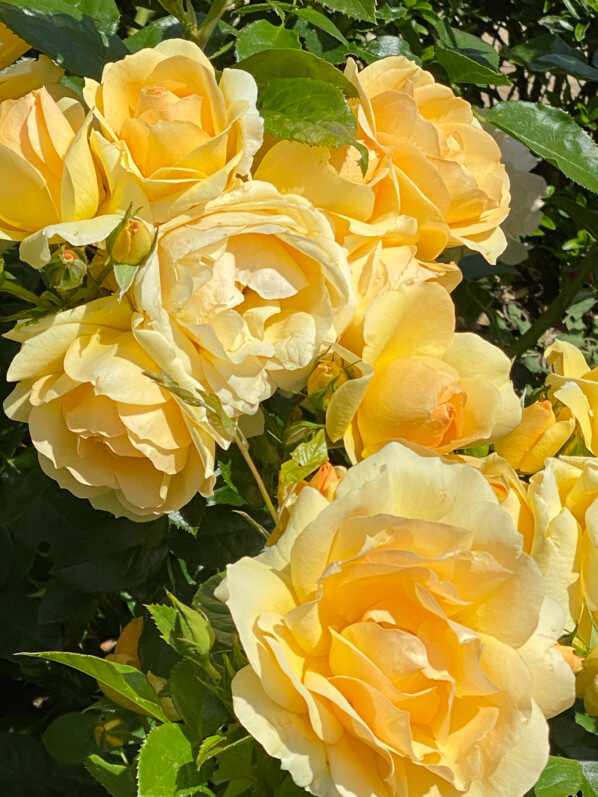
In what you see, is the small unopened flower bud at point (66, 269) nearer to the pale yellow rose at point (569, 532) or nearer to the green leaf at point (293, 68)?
the green leaf at point (293, 68)

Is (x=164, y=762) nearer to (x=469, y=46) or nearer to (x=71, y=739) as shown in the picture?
(x=71, y=739)

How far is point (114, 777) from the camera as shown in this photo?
2.26 feet

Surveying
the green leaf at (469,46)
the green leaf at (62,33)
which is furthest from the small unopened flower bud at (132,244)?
the green leaf at (469,46)

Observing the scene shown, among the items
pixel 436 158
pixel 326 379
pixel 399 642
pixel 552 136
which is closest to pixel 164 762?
pixel 399 642

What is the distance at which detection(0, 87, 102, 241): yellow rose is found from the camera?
2.15 ft

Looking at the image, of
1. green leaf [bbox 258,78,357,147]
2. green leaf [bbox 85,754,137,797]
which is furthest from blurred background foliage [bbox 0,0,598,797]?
green leaf [bbox 258,78,357,147]

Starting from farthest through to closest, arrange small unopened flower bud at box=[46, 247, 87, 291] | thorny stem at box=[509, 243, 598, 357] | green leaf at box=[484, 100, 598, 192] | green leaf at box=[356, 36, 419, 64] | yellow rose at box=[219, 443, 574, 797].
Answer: thorny stem at box=[509, 243, 598, 357] < green leaf at box=[356, 36, 419, 64] < green leaf at box=[484, 100, 598, 192] < small unopened flower bud at box=[46, 247, 87, 291] < yellow rose at box=[219, 443, 574, 797]

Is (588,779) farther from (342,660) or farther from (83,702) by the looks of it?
(83,702)

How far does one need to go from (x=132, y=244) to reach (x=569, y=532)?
0.40 meters

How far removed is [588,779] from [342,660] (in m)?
0.39

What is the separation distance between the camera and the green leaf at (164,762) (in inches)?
23.0

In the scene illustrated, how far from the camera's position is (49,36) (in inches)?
31.7

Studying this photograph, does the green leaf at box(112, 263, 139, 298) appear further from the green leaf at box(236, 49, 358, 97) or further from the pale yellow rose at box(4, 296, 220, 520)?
the green leaf at box(236, 49, 358, 97)

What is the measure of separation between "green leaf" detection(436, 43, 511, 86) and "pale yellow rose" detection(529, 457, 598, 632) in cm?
52
